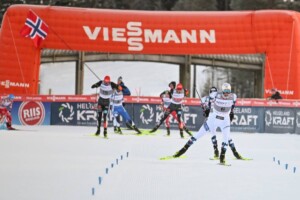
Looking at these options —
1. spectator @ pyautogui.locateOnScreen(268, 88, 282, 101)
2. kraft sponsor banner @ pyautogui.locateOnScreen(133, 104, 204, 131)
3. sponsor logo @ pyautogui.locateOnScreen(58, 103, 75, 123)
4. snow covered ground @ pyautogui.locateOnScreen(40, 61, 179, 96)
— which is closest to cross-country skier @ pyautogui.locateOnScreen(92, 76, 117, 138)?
kraft sponsor banner @ pyautogui.locateOnScreen(133, 104, 204, 131)

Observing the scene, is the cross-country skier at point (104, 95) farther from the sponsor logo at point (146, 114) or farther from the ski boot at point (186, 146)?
the sponsor logo at point (146, 114)

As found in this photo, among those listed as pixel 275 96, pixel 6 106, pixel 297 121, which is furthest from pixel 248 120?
pixel 6 106

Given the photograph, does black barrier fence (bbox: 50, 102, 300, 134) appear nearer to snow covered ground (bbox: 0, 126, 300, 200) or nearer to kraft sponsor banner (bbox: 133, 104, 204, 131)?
kraft sponsor banner (bbox: 133, 104, 204, 131)

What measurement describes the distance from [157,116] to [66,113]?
4205mm

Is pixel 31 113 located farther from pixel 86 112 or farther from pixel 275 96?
pixel 275 96

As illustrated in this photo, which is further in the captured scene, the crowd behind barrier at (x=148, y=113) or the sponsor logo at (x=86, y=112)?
the sponsor logo at (x=86, y=112)

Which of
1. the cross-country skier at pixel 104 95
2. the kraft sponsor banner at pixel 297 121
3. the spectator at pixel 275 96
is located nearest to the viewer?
the cross-country skier at pixel 104 95

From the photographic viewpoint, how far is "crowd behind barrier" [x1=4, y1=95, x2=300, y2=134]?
1052 inches

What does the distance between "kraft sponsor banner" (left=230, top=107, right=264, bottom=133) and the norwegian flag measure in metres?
10.8

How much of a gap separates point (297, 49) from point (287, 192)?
843 inches

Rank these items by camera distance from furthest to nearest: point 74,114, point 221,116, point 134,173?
point 74,114 → point 221,116 → point 134,173

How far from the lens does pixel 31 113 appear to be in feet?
90.3

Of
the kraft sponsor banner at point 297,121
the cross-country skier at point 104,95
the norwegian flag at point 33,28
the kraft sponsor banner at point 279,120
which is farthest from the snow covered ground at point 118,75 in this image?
the cross-country skier at point 104,95

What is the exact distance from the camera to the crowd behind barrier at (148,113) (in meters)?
26.7
